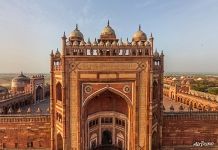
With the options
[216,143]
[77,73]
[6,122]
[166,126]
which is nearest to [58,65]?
[77,73]

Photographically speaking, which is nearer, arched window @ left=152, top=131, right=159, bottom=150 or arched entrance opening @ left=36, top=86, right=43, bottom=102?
arched window @ left=152, top=131, right=159, bottom=150

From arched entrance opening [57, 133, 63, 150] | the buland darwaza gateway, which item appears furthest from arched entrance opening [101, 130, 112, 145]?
arched entrance opening [57, 133, 63, 150]

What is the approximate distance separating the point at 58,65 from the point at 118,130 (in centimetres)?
Result: 683

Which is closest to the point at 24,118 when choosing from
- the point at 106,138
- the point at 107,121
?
the point at 107,121

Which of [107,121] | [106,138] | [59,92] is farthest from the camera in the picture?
[106,138]

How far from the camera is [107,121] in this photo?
1784cm

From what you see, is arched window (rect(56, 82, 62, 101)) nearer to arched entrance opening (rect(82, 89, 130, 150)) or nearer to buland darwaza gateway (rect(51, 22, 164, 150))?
buland darwaza gateway (rect(51, 22, 164, 150))

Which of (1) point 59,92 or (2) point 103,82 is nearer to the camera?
(2) point 103,82

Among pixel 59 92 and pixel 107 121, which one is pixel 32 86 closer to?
pixel 59 92

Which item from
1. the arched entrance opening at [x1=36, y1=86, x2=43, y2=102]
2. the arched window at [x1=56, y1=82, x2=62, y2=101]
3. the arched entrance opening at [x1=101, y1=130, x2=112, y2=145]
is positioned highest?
the arched window at [x1=56, y1=82, x2=62, y2=101]

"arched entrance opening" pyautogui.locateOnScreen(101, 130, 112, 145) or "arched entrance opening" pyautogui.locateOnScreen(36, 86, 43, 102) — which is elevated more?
"arched entrance opening" pyautogui.locateOnScreen(36, 86, 43, 102)

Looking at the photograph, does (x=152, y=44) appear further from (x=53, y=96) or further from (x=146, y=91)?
(x=53, y=96)

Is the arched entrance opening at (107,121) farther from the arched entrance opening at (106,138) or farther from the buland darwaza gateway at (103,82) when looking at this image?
the buland darwaza gateway at (103,82)

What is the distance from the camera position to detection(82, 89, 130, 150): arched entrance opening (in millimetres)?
16766
